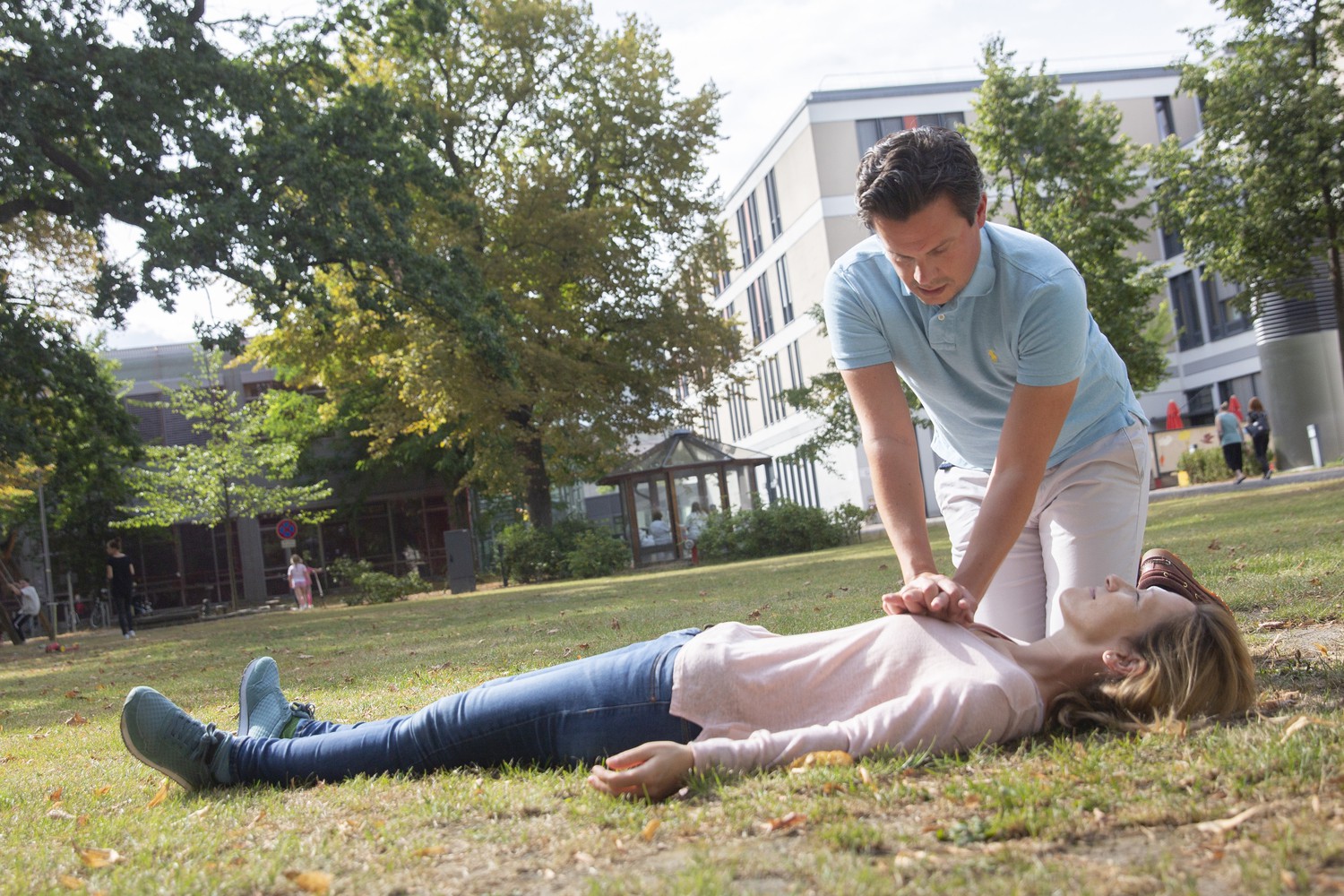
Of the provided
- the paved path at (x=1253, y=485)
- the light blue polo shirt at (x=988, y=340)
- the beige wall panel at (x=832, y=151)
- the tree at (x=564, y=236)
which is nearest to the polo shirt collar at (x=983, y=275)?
the light blue polo shirt at (x=988, y=340)

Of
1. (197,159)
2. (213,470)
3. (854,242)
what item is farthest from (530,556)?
(854,242)

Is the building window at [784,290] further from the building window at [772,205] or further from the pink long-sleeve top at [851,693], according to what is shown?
the pink long-sleeve top at [851,693]

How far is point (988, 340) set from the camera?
402 centimetres

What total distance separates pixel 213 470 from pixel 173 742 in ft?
112

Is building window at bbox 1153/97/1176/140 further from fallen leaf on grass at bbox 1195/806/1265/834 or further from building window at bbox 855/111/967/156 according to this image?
fallen leaf on grass at bbox 1195/806/1265/834

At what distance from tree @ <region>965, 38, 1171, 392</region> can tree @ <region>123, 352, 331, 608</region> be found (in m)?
23.1

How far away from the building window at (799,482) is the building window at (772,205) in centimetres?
993

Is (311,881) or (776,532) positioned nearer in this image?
(311,881)

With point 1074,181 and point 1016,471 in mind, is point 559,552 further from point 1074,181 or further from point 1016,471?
point 1016,471

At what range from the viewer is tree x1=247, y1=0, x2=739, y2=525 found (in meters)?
27.8

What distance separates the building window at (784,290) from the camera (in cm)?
4912

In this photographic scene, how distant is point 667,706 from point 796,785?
1.78 feet

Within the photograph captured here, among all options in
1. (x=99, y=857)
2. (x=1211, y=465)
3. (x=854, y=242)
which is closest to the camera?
(x=99, y=857)

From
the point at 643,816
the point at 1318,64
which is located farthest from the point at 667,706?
the point at 1318,64
